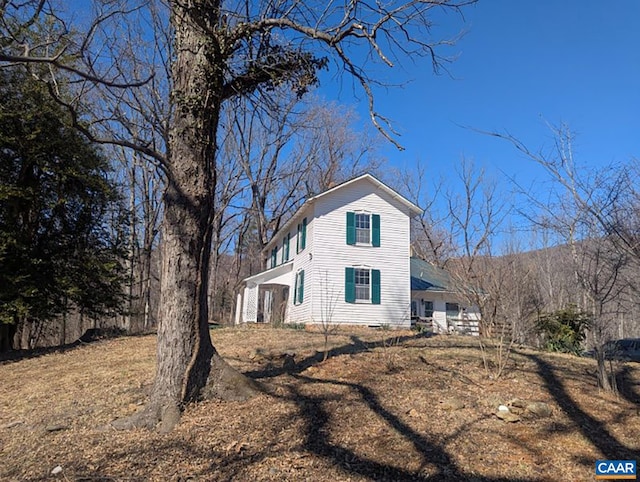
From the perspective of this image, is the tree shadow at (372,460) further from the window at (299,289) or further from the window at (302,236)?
the window at (302,236)

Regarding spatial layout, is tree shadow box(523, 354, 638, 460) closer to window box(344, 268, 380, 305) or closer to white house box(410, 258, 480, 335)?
window box(344, 268, 380, 305)

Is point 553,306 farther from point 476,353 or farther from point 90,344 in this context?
point 90,344

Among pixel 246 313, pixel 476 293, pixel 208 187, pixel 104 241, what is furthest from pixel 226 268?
pixel 208 187

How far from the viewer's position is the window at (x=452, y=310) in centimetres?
2030

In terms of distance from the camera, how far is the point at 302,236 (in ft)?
58.8

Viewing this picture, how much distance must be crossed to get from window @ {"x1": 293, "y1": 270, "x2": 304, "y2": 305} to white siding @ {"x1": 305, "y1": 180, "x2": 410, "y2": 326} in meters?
0.72

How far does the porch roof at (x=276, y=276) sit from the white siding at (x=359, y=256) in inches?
98.1

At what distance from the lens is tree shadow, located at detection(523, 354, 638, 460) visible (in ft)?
13.7

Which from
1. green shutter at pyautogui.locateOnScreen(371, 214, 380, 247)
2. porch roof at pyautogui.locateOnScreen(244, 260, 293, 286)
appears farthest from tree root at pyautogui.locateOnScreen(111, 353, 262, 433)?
porch roof at pyautogui.locateOnScreen(244, 260, 293, 286)

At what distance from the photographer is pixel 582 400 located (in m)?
5.75

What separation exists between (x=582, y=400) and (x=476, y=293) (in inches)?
176

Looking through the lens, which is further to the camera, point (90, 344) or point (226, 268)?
point (226, 268)

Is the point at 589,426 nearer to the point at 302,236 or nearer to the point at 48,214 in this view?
the point at 48,214

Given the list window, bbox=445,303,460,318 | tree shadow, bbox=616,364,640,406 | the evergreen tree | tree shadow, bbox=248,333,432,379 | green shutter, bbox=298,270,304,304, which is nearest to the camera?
tree shadow, bbox=616,364,640,406
